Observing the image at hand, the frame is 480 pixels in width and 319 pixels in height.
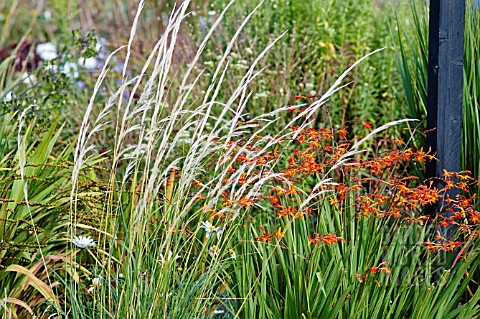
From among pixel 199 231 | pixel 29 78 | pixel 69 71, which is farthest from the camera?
pixel 69 71

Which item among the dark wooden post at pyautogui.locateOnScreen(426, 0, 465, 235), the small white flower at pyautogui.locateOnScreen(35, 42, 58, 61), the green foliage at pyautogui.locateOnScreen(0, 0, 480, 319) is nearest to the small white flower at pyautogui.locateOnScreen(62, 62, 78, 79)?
the small white flower at pyautogui.locateOnScreen(35, 42, 58, 61)

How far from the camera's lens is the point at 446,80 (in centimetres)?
284

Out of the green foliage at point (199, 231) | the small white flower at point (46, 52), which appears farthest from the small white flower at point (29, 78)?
the small white flower at point (46, 52)

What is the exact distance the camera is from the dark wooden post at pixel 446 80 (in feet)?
9.28

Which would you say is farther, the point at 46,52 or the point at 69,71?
the point at 46,52

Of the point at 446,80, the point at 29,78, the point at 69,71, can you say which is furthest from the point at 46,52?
the point at 446,80

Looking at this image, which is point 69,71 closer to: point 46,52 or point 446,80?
point 46,52

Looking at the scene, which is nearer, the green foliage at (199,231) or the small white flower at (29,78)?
the green foliage at (199,231)

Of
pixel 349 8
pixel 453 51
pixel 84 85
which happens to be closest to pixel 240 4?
pixel 349 8

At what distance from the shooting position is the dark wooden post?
2.83 metres

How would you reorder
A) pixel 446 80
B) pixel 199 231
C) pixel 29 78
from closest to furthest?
pixel 446 80
pixel 199 231
pixel 29 78

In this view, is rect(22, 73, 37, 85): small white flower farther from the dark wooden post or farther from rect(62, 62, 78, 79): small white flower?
the dark wooden post

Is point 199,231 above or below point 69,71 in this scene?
below

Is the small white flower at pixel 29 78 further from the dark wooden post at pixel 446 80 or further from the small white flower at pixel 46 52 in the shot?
the dark wooden post at pixel 446 80
